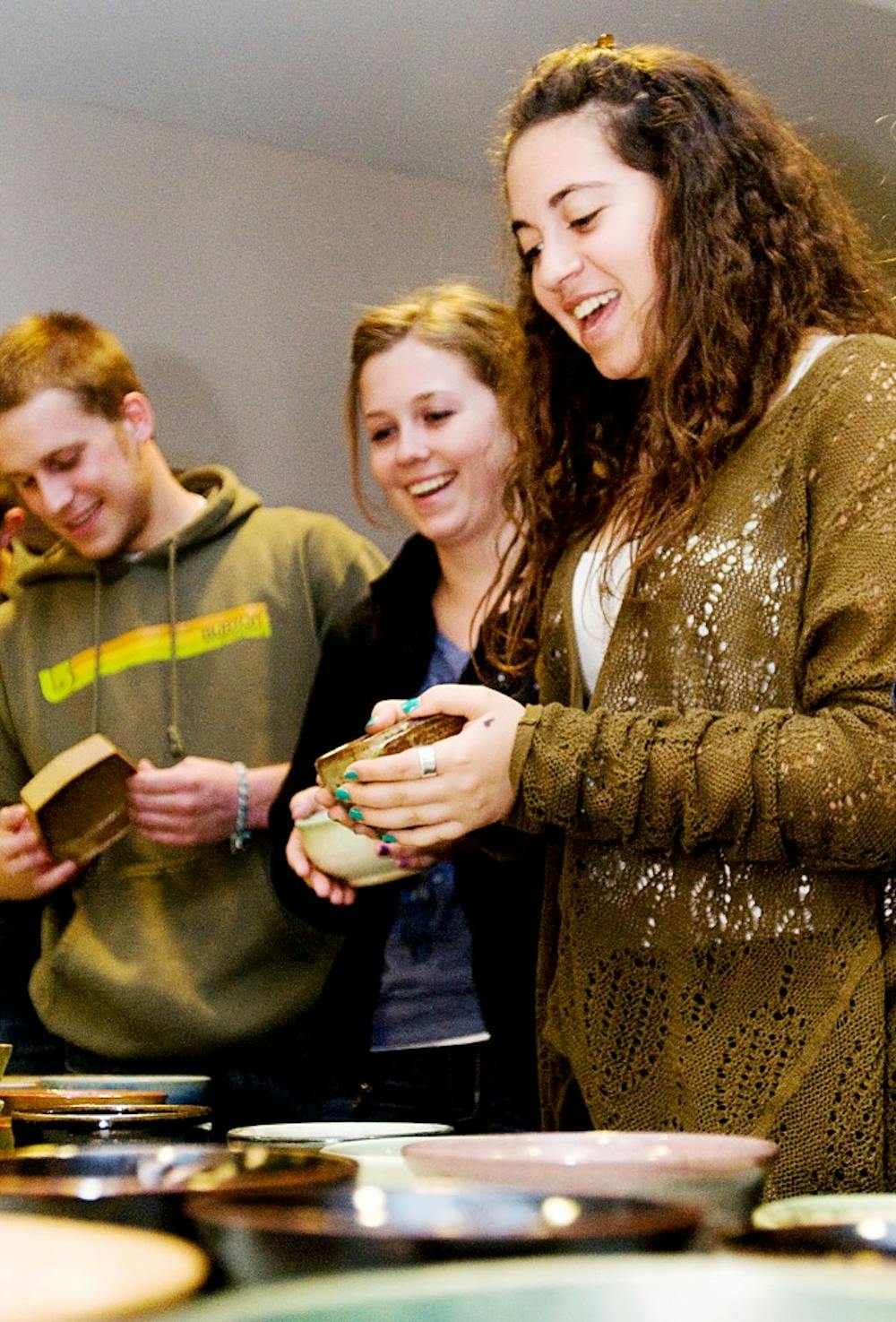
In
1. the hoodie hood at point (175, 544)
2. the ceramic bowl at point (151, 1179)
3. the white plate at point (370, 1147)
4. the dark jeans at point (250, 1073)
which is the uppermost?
the hoodie hood at point (175, 544)

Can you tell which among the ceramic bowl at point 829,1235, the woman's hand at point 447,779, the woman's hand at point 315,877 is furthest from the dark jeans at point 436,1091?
the ceramic bowl at point 829,1235

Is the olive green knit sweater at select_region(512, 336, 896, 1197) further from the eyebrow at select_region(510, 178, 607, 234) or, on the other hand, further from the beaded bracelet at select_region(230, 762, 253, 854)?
the beaded bracelet at select_region(230, 762, 253, 854)

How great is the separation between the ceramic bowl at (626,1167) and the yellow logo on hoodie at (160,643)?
1.72m

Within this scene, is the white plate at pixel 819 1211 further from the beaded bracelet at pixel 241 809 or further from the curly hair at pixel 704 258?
the beaded bracelet at pixel 241 809

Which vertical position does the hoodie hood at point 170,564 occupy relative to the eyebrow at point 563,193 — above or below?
below

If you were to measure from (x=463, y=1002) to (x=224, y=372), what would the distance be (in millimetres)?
2262

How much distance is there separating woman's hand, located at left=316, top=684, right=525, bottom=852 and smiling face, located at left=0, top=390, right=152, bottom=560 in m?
1.12

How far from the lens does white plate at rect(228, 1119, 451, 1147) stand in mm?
734

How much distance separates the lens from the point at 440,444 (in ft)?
6.08

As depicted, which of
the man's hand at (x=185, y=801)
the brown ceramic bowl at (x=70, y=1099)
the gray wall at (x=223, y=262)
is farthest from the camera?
the gray wall at (x=223, y=262)

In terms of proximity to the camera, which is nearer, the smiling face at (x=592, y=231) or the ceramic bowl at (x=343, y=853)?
the smiling face at (x=592, y=231)

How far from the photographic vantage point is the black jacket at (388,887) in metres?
1.64

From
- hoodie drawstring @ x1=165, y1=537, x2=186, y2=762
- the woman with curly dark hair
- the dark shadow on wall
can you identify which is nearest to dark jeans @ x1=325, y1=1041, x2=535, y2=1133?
the woman with curly dark hair

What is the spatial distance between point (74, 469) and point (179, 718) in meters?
0.38
